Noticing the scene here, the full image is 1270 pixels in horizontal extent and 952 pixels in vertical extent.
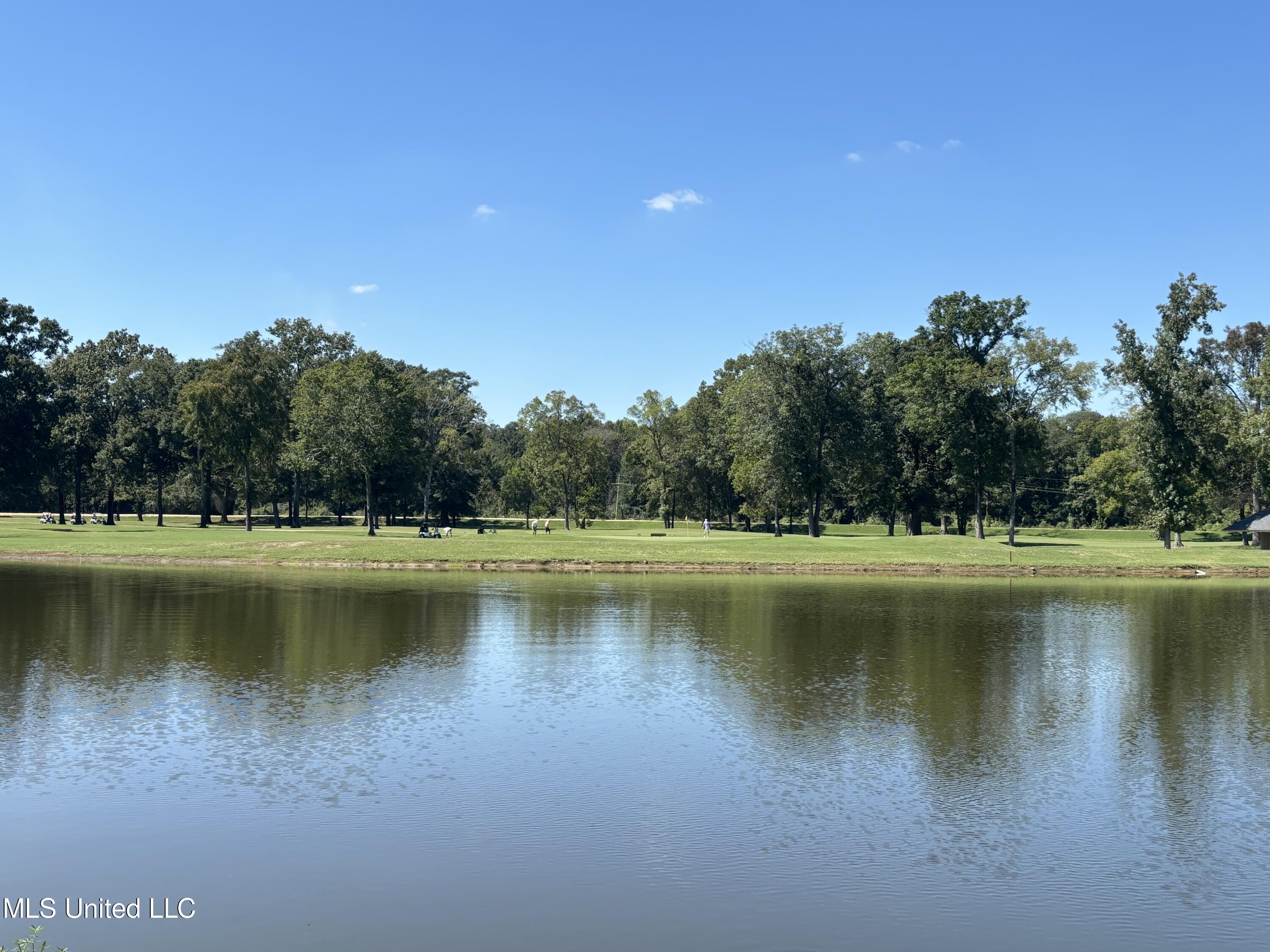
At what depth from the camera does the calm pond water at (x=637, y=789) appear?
10.9m

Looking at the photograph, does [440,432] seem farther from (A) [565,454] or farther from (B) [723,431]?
(B) [723,431]

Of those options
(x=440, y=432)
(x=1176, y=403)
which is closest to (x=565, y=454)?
(x=440, y=432)

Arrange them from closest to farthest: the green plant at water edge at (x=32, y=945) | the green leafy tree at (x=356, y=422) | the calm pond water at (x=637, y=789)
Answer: the green plant at water edge at (x=32, y=945) < the calm pond water at (x=637, y=789) < the green leafy tree at (x=356, y=422)

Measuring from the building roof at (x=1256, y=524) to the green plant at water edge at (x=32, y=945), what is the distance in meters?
80.1

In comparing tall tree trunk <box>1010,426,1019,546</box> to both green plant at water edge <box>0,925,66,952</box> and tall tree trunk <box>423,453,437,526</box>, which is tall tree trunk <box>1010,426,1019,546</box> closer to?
tall tree trunk <box>423,453,437,526</box>

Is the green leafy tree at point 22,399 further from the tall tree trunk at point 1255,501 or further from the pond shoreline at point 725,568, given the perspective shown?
the tall tree trunk at point 1255,501

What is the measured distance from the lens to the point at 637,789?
15320 millimetres

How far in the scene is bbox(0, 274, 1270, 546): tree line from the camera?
254 feet

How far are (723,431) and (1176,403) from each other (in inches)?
1929

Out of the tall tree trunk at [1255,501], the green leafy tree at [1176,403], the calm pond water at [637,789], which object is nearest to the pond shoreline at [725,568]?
the green leafy tree at [1176,403]

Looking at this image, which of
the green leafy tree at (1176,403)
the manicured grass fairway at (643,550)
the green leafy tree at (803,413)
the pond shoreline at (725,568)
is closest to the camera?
the pond shoreline at (725,568)

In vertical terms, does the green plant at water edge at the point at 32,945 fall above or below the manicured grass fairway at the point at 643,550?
below

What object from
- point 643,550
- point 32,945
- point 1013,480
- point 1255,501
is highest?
point 1013,480

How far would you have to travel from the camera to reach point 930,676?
82.2 ft
